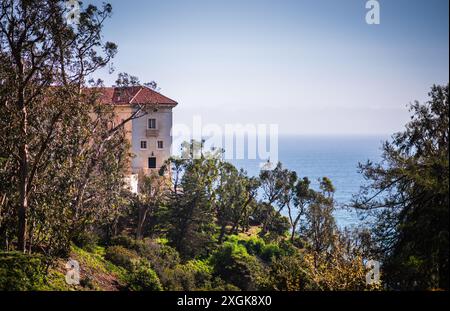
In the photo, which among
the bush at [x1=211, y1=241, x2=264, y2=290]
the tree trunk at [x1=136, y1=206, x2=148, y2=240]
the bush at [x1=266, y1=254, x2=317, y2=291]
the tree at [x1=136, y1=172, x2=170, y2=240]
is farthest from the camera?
the tree at [x1=136, y1=172, x2=170, y2=240]

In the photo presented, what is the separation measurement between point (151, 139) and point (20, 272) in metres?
27.3

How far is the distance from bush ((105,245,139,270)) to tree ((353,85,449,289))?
10.5m

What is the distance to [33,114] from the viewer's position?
1753 centimetres

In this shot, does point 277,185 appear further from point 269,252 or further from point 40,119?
point 40,119

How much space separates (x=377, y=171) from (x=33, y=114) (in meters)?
11.6

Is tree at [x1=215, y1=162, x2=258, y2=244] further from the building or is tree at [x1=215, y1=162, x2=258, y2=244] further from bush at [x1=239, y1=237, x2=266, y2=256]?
the building

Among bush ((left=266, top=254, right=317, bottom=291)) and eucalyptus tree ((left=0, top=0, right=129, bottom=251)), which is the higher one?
eucalyptus tree ((left=0, top=0, right=129, bottom=251))

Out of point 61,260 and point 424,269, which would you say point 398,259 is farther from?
point 61,260

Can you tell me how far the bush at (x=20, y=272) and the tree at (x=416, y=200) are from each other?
375 inches

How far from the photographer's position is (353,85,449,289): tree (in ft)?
37.1

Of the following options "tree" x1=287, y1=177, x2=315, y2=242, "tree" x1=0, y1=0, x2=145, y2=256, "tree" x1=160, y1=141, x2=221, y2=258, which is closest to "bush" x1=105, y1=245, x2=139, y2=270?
"tree" x1=0, y1=0, x2=145, y2=256

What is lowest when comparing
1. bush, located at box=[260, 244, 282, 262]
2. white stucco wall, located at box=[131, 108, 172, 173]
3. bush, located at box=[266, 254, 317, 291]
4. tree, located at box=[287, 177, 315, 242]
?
bush, located at box=[260, 244, 282, 262]

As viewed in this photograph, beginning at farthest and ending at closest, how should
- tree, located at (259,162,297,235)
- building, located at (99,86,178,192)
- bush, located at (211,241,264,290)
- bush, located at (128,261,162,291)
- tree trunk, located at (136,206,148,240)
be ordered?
1. building, located at (99,86,178,192)
2. tree, located at (259,162,297,235)
3. tree trunk, located at (136,206,148,240)
4. bush, located at (211,241,264,290)
5. bush, located at (128,261,162,291)
